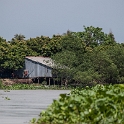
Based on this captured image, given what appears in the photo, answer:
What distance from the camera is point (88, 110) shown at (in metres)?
12.2

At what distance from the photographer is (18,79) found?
6419 centimetres

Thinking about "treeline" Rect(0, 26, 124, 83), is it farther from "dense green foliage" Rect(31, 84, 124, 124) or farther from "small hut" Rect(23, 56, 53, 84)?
"dense green foliage" Rect(31, 84, 124, 124)

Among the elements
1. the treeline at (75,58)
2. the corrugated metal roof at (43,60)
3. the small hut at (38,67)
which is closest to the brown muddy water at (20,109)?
the treeline at (75,58)

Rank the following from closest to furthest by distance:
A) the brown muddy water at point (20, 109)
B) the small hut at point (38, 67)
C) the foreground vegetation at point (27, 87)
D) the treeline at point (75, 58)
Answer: the brown muddy water at point (20, 109) < the foreground vegetation at point (27, 87) < the treeline at point (75, 58) < the small hut at point (38, 67)

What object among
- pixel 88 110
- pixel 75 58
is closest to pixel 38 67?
pixel 75 58

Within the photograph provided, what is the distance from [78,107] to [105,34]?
71925 mm

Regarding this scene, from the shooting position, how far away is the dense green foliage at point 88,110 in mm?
11836

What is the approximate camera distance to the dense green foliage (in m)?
11.8

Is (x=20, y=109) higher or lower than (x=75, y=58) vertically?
lower

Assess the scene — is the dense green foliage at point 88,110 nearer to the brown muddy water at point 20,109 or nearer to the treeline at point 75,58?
the brown muddy water at point 20,109

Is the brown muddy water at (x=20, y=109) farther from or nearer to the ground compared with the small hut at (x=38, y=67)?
nearer to the ground

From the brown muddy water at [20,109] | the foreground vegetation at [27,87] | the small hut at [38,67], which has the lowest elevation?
the brown muddy water at [20,109]

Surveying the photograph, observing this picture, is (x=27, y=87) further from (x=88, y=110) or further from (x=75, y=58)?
(x=88, y=110)

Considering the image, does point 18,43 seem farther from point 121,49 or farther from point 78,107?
point 78,107
